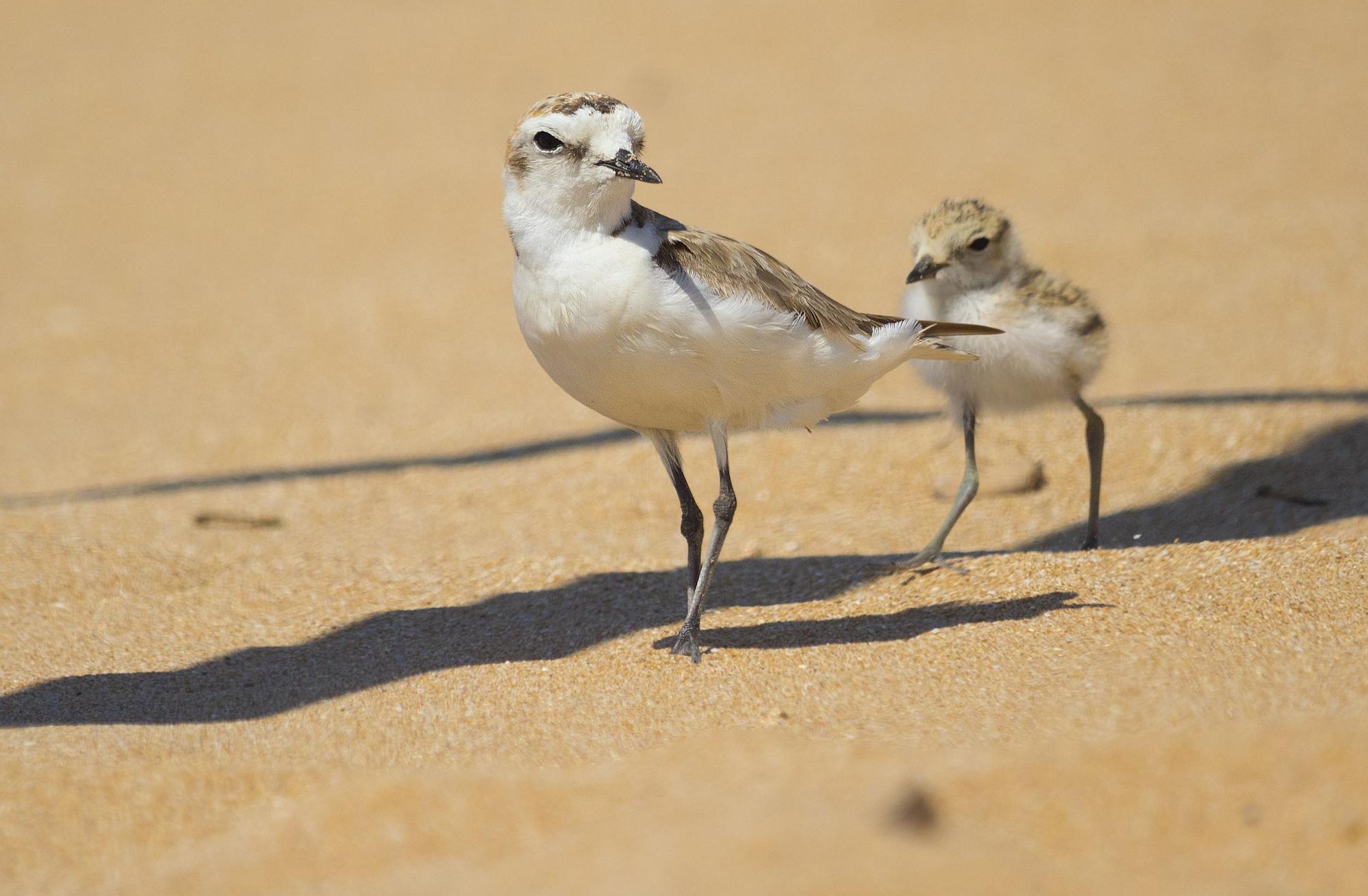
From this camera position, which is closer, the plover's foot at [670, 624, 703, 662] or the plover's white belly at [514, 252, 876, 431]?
the plover's white belly at [514, 252, 876, 431]

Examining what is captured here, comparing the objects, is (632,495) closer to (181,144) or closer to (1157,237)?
(1157,237)

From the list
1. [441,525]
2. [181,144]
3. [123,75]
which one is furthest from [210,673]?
[123,75]

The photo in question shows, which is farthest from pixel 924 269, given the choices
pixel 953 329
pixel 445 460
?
pixel 445 460

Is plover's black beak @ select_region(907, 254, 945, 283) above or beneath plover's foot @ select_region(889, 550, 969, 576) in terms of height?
above

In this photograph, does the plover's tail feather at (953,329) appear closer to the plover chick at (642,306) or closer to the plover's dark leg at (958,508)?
the plover chick at (642,306)

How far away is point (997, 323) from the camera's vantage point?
516 centimetres

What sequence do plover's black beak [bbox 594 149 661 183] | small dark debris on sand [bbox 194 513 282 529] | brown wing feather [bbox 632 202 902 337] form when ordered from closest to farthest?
plover's black beak [bbox 594 149 661 183]
brown wing feather [bbox 632 202 902 337]
small dark debris on sand [bbox 194 513 282 529]

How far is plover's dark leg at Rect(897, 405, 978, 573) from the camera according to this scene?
5062 mm

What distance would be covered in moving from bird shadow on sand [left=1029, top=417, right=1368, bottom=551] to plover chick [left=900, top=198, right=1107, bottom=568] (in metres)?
0.50

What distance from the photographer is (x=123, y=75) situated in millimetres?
16656

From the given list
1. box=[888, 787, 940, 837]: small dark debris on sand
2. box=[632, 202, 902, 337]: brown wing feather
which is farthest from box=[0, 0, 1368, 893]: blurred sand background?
box=[632, 202, 902, 337]: brown wing feather

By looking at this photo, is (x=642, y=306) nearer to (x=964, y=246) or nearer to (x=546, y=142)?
(x=546, y=142)

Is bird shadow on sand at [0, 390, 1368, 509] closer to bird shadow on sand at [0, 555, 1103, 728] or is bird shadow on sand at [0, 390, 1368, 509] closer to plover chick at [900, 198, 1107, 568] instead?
plover chick at [900, 198, 1107, 568]

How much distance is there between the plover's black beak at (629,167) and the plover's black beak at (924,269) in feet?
5.22
